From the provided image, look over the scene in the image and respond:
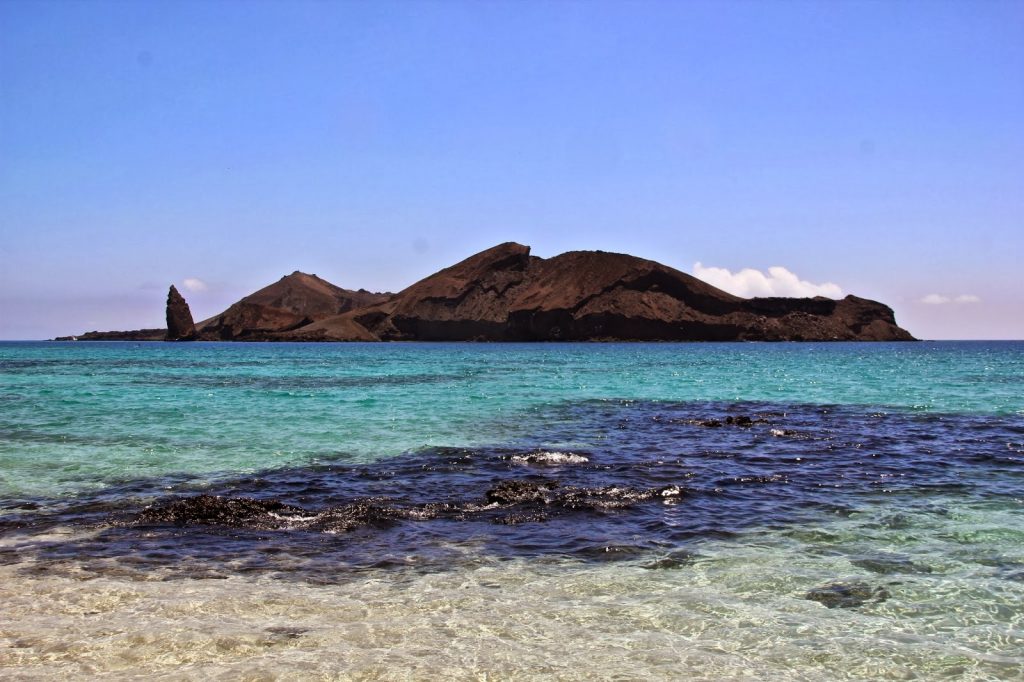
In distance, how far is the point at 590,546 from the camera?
10094 millimetres

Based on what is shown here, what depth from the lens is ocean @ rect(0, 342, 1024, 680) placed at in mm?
6613

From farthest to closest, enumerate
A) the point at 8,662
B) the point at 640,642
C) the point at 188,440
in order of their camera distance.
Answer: the point at 188,440, the point at 640,642, the point at 8,662

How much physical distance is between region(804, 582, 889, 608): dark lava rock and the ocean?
0.13 feet

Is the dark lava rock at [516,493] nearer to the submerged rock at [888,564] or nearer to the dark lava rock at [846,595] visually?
the submerged rock at [888,564]

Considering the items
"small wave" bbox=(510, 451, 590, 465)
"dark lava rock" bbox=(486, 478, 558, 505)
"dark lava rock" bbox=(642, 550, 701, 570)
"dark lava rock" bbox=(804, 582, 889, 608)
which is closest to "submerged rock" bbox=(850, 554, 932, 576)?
"dark lava rock" bbox=(804, 582, 889, 608)

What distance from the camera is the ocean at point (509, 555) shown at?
661 centimetres

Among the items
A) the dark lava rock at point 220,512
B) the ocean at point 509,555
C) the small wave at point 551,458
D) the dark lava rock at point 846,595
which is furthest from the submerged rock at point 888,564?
the small wave at point 551,458

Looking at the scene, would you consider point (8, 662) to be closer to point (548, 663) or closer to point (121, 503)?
point (548, 663)

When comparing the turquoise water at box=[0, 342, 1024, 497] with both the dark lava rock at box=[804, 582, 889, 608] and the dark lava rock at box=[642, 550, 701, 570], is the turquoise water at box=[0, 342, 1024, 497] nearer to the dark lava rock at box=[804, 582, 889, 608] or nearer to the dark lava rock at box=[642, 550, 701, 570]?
the dark lava rock at box=[642, 550, 701, 570]

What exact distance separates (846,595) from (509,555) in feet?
13.3

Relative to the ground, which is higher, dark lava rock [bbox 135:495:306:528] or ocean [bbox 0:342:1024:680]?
dark lava rock [bbox 135:495:306:528]

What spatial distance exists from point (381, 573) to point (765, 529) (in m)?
5.84

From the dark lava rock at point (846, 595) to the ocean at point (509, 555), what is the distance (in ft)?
0.13

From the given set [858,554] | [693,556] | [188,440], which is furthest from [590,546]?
[188,440]
